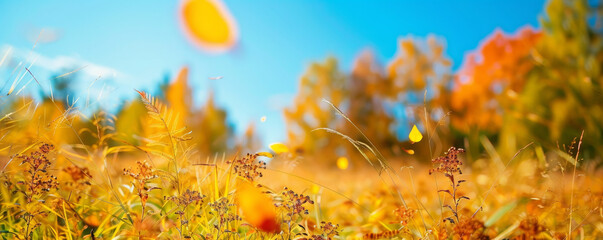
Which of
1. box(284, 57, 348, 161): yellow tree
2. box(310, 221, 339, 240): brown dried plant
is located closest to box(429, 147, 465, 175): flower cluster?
box(310, 221, 339, 240): brown dried plant

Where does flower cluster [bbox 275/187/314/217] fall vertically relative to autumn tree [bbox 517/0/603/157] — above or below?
below

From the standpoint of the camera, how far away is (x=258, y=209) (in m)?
1.02

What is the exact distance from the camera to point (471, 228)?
873mm

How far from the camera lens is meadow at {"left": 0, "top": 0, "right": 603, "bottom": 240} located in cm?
92

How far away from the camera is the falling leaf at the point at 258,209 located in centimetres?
100

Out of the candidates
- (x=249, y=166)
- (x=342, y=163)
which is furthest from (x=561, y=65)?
(x=249, y=166)

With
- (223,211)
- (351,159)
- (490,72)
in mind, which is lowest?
(223,211)

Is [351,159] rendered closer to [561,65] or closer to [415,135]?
[561,65]

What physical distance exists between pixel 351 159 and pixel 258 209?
13008 millimetres

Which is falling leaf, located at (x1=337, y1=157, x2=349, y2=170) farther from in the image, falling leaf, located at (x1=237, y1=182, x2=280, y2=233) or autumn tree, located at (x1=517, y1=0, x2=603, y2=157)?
autumn tree, located at (x1=517, y1=0, x2=603, y2=157)

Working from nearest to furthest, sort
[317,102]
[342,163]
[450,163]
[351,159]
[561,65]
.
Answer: [450,163] < [342,163] < [561,65] < [351,159] < [317,102]

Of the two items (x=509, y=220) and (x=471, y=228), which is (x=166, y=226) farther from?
(x=509, y=220)

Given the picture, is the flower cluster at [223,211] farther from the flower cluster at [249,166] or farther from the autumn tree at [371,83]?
the autumn tree at [371,83]

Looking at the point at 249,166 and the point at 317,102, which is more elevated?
the point at 317,102
